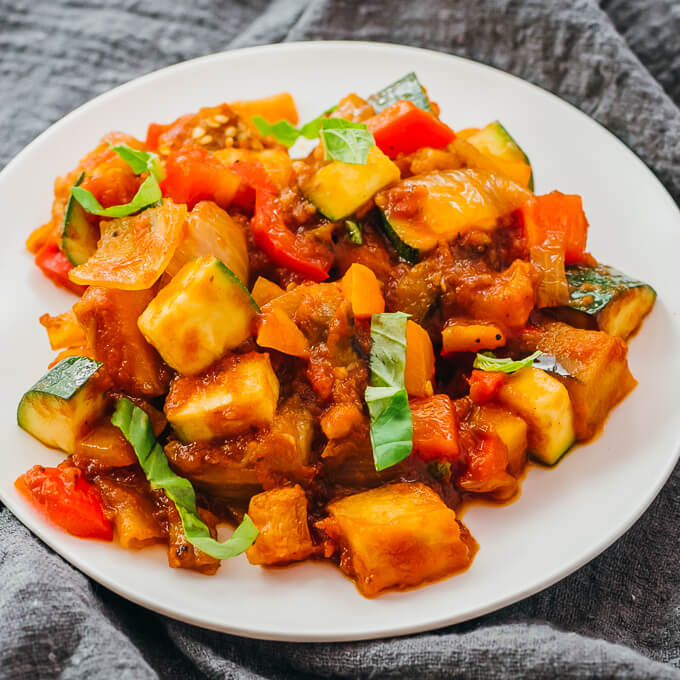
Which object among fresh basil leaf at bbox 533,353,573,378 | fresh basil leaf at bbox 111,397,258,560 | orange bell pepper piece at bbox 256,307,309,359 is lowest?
fresh basil leaf at bbox 111,397,258,560

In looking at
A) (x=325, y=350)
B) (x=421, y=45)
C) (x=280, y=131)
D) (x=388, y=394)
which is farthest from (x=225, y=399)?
(x=421, y=45)

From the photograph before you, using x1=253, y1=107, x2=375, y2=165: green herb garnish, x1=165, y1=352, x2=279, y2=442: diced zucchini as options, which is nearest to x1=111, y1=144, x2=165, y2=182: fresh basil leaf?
x1=253, y1=107, x2=375, y2=165: green herb garnish

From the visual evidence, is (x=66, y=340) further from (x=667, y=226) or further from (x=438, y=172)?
(x=667, y=226)

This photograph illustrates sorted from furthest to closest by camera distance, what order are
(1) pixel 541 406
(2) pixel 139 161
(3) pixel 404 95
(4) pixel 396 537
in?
1. (3) pixel 404 95
2. (2) pixel 139 161
3. (1) pixel 541 406
4. (4) pixel 396 537

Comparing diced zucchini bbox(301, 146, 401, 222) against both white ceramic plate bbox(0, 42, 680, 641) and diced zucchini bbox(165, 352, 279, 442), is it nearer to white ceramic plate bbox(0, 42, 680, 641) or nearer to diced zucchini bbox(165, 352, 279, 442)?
diced zucchini bbox(165, 352, 279, 442)

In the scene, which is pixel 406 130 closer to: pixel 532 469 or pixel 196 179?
pixel 196 179
